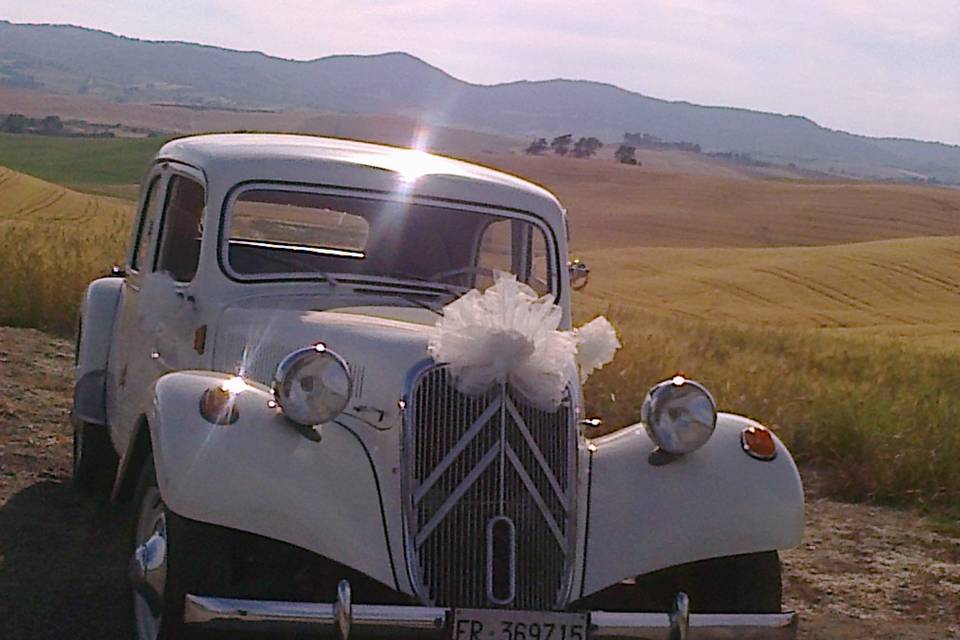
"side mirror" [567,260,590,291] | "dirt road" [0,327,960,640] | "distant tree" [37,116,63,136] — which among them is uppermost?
"side mirror" [567,260,590,291]

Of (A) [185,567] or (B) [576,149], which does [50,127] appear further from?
(A) [185,567]

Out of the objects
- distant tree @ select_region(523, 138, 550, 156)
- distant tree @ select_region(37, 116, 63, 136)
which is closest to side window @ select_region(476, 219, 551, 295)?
distant tree @ select_region(37, 116, 63, 136)

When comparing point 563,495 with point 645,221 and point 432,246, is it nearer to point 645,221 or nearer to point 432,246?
point 432,246

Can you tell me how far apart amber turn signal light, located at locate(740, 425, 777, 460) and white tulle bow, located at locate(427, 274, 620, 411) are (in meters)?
0.74

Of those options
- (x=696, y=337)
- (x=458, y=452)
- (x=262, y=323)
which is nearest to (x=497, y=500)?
(x=458, y=452)

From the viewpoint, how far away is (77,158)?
7488 centimetres

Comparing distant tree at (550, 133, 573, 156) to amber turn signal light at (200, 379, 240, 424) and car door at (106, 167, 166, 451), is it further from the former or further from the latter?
amber turn signal light at (200, 379, 240, 424)

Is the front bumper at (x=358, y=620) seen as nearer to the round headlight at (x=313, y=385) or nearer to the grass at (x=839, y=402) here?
the round headlight at (x=313, y=385)

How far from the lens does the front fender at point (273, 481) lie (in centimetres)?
384

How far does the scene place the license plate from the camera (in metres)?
3.60

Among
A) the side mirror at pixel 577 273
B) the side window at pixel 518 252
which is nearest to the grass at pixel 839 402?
the side mirror at pixel 577 273

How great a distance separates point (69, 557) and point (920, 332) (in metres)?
22.3

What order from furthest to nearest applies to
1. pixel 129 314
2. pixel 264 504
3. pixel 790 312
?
1. pixel 790 312
2. pixel 129 314
3. pixel 264 504

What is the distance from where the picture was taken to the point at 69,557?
18.3 ft
